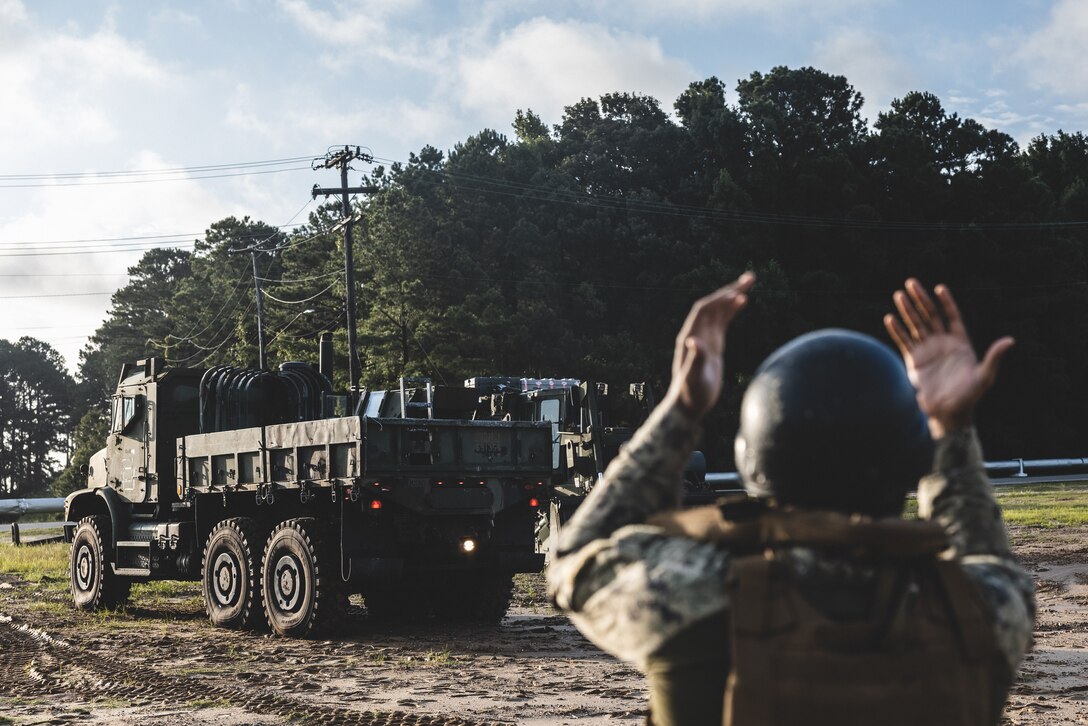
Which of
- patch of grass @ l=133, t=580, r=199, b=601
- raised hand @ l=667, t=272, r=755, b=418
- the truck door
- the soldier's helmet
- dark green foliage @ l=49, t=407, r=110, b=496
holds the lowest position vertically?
patch of grass @ l=133, t=580, r=199, b=601

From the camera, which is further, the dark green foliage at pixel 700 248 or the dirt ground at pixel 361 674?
the dark green foliage at pixel 700 248

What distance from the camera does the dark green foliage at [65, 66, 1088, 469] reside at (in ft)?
156

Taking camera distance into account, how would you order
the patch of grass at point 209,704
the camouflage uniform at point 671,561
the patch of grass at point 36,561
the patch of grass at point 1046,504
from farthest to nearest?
the patch of grass at point 1046,504
the patch of grass at point 36,561
the patch of grass at point 209,704
the camouflage uniform at point 671,561

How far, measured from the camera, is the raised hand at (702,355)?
226cm

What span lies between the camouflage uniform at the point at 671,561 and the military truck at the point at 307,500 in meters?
9.98

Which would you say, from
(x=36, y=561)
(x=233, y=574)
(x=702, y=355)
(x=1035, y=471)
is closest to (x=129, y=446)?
(x=233, y=574)

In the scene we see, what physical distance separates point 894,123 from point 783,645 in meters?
64.9

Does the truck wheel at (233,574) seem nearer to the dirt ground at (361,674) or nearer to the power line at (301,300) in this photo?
the dirt ground at (361,674)

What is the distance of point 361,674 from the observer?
10.4 metres

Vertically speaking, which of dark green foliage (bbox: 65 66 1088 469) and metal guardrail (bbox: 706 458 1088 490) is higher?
dark green foliage (bbox: 65 66 1088 469)

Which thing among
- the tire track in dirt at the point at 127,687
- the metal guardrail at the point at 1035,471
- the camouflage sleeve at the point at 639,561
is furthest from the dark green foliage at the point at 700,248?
the camouflage sleeve at the point at 639,561

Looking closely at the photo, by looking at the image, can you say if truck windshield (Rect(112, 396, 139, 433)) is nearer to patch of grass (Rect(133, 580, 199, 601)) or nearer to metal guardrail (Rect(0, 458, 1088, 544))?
patch of grass (Rect(133, 580, 199, 601))

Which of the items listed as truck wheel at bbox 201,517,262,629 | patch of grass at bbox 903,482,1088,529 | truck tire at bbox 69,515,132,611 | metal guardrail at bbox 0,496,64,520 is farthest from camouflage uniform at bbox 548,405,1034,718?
metal guardrail at bbox 0,496,64,520

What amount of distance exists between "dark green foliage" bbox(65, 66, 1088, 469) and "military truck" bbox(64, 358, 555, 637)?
28.0m
